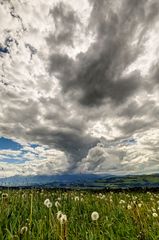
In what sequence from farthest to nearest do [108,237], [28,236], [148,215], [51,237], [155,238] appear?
[148,215]
[108,237]
[155,238]
[51,237]
[28,236]

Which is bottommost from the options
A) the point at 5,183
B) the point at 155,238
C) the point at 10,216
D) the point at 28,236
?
the point at 155,238

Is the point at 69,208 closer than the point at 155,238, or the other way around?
the point at 155,238

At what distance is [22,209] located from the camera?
784 cm

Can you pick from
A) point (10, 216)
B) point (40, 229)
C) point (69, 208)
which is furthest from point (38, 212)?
point (40, 229)

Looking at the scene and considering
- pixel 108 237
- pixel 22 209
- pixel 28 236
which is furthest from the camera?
pixel 22 209

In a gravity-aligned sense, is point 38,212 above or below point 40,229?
above

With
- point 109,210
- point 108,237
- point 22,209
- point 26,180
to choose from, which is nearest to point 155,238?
point 108,237

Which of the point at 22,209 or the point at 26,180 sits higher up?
the point at 26,180

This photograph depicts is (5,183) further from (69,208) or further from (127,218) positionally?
(127,218)

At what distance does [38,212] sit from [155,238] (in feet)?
12.0

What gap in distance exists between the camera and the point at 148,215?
8.41 metres

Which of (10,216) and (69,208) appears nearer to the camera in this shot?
(10,216)

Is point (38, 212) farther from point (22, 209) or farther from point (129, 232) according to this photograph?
point (129, 232)

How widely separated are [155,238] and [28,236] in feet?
8.52
